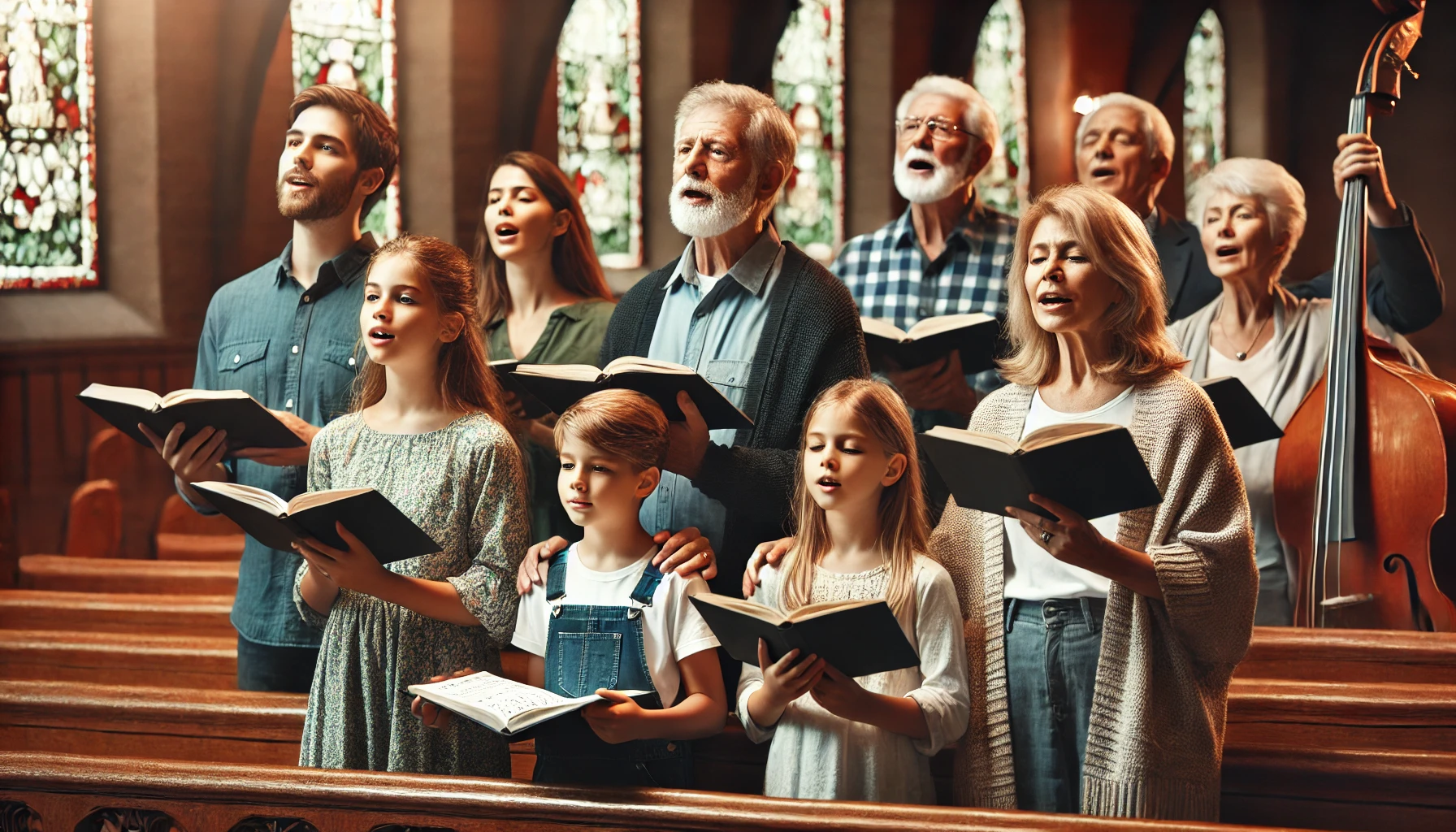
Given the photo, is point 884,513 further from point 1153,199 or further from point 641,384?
point 1153,199

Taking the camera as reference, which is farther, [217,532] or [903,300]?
[217,532]

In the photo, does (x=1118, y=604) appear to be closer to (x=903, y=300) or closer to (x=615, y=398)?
(x=615, y=398)

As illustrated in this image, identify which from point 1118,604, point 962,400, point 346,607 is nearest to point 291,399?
point 346,607

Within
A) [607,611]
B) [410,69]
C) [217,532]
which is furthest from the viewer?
[410,69]

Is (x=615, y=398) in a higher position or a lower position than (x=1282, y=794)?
higher

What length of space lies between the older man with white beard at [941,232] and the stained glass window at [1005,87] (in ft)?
14.2

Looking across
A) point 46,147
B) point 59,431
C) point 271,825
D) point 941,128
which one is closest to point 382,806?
point 271,825

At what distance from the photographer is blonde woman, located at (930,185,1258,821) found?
225cm

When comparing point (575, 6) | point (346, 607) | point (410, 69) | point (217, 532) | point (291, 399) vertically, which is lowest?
point (217, 532)

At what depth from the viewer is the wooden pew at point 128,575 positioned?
4.98 m

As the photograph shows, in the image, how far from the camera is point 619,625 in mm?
2428

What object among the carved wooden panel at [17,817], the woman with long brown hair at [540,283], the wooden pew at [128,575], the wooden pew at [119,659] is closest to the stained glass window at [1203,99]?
the woman with long brown hair at [540,283]

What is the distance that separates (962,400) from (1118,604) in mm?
968

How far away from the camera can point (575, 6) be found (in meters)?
7.72
